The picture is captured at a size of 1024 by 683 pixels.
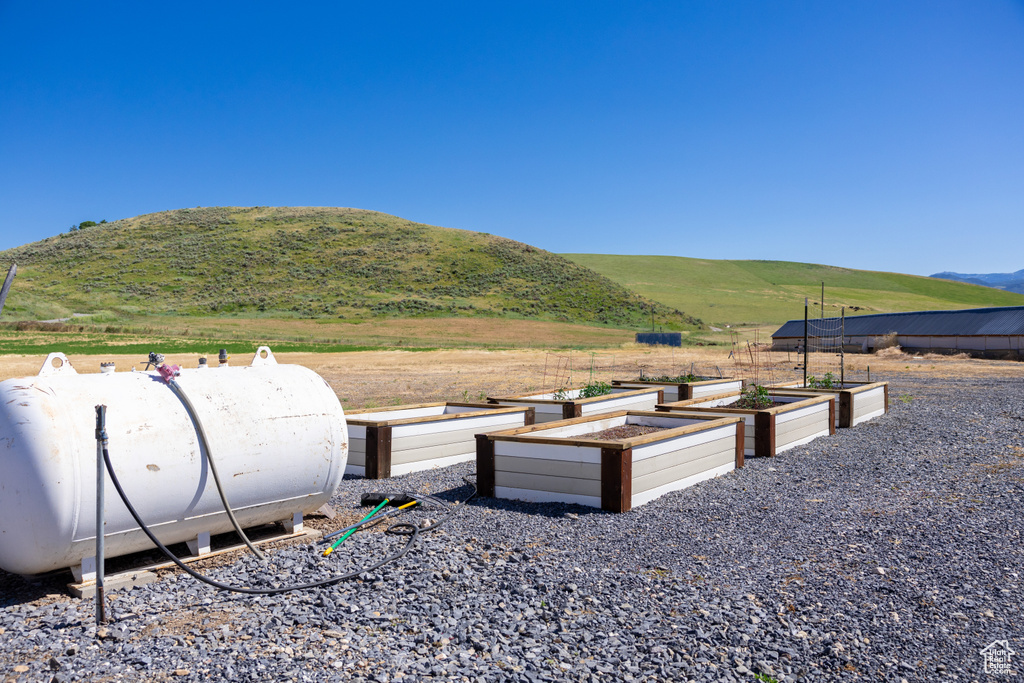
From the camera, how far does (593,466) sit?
26.9ft

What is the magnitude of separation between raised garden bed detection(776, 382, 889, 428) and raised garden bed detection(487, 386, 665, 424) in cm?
329

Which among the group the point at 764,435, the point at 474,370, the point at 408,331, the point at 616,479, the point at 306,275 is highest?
the point at 306,275

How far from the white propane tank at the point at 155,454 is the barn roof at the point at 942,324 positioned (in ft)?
145

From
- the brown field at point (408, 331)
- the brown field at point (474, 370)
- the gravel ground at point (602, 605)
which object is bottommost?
the brown field at point (474, 370)

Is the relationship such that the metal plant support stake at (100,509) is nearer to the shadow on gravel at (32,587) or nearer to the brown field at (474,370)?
the shadow on gravel at (32,587)

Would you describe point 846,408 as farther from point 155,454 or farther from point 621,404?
point 155,454

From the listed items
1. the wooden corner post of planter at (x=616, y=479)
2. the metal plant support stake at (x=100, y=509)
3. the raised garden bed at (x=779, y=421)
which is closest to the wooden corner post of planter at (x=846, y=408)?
the raised garden bed at (x=779, y=421)

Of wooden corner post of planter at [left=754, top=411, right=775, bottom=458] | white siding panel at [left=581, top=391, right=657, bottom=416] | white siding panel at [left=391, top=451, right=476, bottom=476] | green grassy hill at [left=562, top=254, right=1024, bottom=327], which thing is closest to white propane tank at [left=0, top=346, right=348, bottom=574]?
white siding panel at [left=391, top=451, right=476, bottom=476]

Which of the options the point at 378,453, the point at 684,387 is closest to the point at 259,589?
the point at 378,453

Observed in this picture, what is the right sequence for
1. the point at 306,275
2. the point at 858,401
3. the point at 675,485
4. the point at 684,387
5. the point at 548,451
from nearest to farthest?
1. the point at 548,451
2. the point at 675,485
3. the point at 858,401
4. the point at 684,387
5. the point at 306,275

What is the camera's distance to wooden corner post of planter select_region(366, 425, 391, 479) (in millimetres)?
10078

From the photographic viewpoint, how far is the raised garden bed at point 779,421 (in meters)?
11.7

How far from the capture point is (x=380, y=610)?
17.4 feet

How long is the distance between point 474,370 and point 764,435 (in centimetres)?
2174
